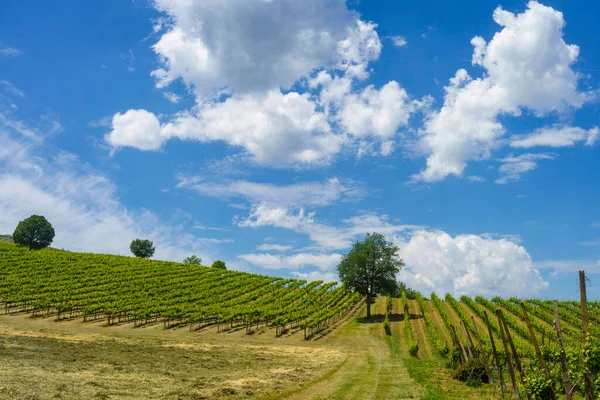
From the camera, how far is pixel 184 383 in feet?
77.9

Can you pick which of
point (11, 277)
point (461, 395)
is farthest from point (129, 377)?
point (11, 277)

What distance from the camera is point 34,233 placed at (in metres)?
140

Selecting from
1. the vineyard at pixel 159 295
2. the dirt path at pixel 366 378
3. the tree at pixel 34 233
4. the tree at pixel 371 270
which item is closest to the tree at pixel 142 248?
the tree at pixel 34 233

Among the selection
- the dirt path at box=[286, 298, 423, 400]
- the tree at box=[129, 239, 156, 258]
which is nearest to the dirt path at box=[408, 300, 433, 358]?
the dirt path at box=[286, 298, 423, 400]

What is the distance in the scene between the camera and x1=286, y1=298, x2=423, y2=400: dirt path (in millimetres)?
22406

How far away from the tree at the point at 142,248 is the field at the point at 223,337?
6042 centimetres

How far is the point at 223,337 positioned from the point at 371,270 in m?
33.2

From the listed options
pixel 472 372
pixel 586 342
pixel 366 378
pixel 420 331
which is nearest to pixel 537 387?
pixel 586 342

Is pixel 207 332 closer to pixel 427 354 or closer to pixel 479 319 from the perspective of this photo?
pixel 427 354

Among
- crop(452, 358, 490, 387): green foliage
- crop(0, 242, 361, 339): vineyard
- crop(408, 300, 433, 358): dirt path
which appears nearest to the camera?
crop(452, 358, 490, 387): green foliage

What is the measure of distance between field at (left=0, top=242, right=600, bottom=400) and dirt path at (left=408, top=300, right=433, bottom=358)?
21 cm

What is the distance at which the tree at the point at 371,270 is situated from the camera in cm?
7738

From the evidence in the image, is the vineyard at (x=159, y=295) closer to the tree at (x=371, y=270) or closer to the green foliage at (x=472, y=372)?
the tree at (x=371, y=270)

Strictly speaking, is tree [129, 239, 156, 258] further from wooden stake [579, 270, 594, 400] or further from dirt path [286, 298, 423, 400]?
wooden stake [579, 270, 594, 400]
